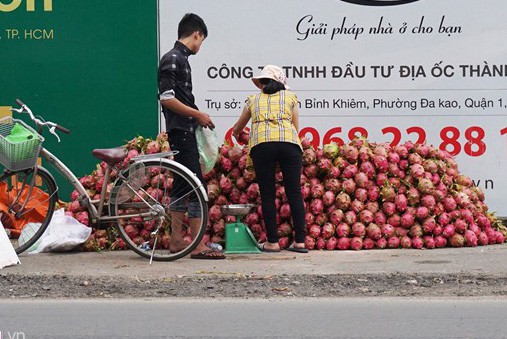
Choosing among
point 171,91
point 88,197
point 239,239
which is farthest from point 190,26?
point 239,239

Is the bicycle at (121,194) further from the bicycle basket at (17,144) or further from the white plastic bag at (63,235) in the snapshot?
the white plastic bag at (63,235)

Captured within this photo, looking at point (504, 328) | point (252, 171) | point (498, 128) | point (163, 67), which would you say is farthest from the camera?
point (498, 128)

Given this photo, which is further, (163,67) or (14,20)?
(14,20)

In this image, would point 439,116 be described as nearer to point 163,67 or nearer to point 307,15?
point 307,15

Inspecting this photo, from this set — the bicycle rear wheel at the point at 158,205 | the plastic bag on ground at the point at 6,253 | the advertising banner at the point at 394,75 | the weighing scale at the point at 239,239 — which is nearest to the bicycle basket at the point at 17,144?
the plastic bag on ground at the point at 6,253

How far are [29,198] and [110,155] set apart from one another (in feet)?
2.92

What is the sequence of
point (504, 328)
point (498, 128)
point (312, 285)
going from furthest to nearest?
point (498, 128) < point (312, 285) < point (504, 328)

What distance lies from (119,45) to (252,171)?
2.39 m

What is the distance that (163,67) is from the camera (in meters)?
8.39

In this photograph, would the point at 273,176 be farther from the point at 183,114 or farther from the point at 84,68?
the point at 84,68

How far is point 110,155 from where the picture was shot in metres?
8.47

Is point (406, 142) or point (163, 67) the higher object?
point (163, 67)

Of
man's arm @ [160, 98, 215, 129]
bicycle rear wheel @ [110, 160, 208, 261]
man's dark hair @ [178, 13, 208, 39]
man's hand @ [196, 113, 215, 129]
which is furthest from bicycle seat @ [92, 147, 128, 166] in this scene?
man's dark hair @ [178, 13, 208, 39]

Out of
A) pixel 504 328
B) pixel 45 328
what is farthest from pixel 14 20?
pixel 504 328
